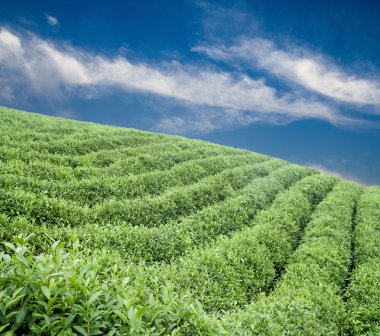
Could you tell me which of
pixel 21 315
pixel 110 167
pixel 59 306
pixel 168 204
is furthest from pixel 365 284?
pixel 110 167

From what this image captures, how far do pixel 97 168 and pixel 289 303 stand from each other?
1399 centimetres

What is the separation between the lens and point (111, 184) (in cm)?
1747

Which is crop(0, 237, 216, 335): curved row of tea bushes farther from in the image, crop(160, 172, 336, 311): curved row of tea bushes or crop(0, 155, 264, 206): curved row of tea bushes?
crop(0, 155, 264, 206): curved row of tea bushes

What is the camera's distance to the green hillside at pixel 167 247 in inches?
164

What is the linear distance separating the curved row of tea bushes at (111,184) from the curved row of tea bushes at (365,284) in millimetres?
10517

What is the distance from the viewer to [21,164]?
17.0 m

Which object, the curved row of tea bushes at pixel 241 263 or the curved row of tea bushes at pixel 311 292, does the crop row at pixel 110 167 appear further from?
the curved row of tea bushes at pixel 311 292

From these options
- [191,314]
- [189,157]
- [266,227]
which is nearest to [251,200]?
[266,227]

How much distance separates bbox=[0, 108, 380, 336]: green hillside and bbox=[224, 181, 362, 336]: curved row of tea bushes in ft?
0.18

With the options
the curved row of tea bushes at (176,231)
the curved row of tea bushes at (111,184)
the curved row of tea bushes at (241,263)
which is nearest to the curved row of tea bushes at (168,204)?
the curved row of tea bushes at (176,231)

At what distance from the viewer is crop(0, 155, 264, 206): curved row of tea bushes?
1488 centimetres

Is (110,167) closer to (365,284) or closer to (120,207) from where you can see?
(120,207)

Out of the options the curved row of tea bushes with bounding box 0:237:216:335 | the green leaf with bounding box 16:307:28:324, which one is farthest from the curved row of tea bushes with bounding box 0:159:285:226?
the green leaf with bounding box 16:307:28:324

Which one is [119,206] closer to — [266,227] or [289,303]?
[266,227]
